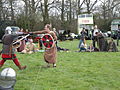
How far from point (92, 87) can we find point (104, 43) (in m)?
8.32

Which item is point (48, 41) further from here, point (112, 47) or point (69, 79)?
point (112, 47)

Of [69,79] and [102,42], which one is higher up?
[102,42]

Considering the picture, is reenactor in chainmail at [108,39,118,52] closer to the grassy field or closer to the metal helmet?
the grassy field

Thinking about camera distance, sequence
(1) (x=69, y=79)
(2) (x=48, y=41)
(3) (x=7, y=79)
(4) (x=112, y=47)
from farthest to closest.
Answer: (4) (x=112, y=47), (2) (x=48, y=41), (1) (x=69, y=79), (3) (x=7, y=79)

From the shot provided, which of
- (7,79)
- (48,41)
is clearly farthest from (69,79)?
(7,79)

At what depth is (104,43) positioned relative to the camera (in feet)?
44.9

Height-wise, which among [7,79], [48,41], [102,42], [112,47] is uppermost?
[48,41]

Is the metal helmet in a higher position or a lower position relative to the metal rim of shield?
lower

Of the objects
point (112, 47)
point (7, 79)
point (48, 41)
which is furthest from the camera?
point (112, 47)

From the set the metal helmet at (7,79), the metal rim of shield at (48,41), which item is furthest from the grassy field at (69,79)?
the metal helmet at (7,79)

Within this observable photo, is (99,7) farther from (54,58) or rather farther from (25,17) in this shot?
(54,58)

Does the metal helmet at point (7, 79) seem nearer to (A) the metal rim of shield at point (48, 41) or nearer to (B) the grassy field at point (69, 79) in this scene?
(B) the grassy field at point (69, 79)

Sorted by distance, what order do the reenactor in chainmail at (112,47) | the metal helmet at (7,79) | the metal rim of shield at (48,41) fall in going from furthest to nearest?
the reenactor in chainmail at (112,47) < the metal rim of shield at (48,41) < the metal helmet at (7,79)

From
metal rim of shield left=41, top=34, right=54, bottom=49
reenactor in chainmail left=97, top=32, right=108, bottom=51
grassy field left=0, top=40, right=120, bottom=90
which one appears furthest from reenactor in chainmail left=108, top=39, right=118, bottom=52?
metal rim of shield left=41, top=34, right=54, bottom=49
